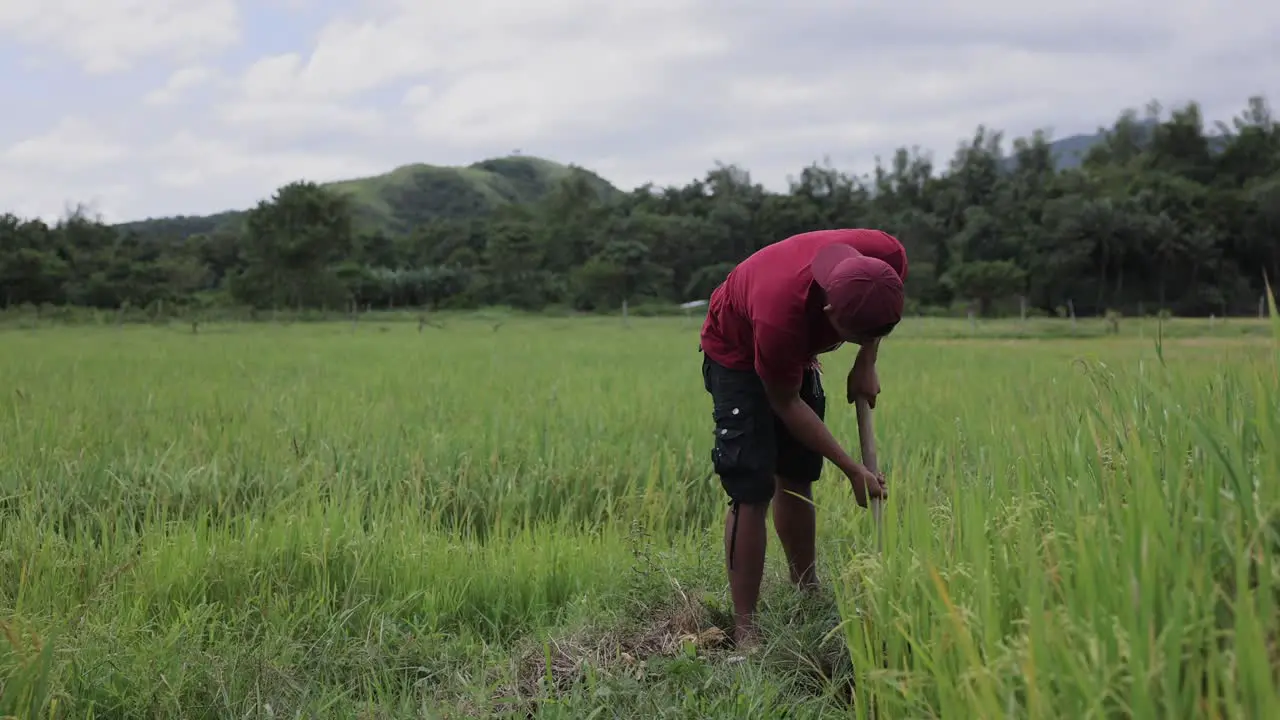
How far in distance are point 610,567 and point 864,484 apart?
1.02 meters

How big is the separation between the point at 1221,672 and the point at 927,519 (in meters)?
0.81

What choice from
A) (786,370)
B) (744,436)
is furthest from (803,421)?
(744,436)

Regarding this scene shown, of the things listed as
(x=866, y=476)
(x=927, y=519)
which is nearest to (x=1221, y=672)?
(x=927, y=519)

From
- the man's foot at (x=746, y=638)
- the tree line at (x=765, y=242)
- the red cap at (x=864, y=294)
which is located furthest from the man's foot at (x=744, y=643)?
the tree line at (x=765, y=242)

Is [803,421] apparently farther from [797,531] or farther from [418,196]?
[418,196]

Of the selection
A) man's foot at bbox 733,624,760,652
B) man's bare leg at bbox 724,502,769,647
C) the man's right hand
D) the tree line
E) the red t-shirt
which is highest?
the tree line

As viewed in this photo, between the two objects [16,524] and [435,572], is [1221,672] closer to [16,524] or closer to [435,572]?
[435,572]

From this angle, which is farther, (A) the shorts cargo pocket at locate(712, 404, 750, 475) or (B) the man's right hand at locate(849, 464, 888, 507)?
(A) the shorts cargo pocket at locate(712, 404, 750, 475)

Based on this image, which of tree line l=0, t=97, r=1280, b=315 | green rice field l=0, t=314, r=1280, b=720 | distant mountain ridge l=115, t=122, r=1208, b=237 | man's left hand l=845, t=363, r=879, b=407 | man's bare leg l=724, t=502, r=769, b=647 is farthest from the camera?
distant mountain ridge l=115, t=122, r=1208, b=237

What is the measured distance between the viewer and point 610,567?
2760 mm

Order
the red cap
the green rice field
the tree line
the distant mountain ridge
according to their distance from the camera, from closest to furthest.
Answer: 1. the green rice field
2. the red cap
3. the tree line
4. the distant mountain ridge

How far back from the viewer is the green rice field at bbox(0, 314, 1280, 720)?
3.58ft

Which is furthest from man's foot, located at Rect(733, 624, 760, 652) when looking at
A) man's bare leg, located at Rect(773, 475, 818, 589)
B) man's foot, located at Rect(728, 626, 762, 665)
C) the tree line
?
the tree line

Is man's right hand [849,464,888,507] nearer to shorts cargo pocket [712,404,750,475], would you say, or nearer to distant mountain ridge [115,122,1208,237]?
shorts cargo pocket [712,404,750,475]
